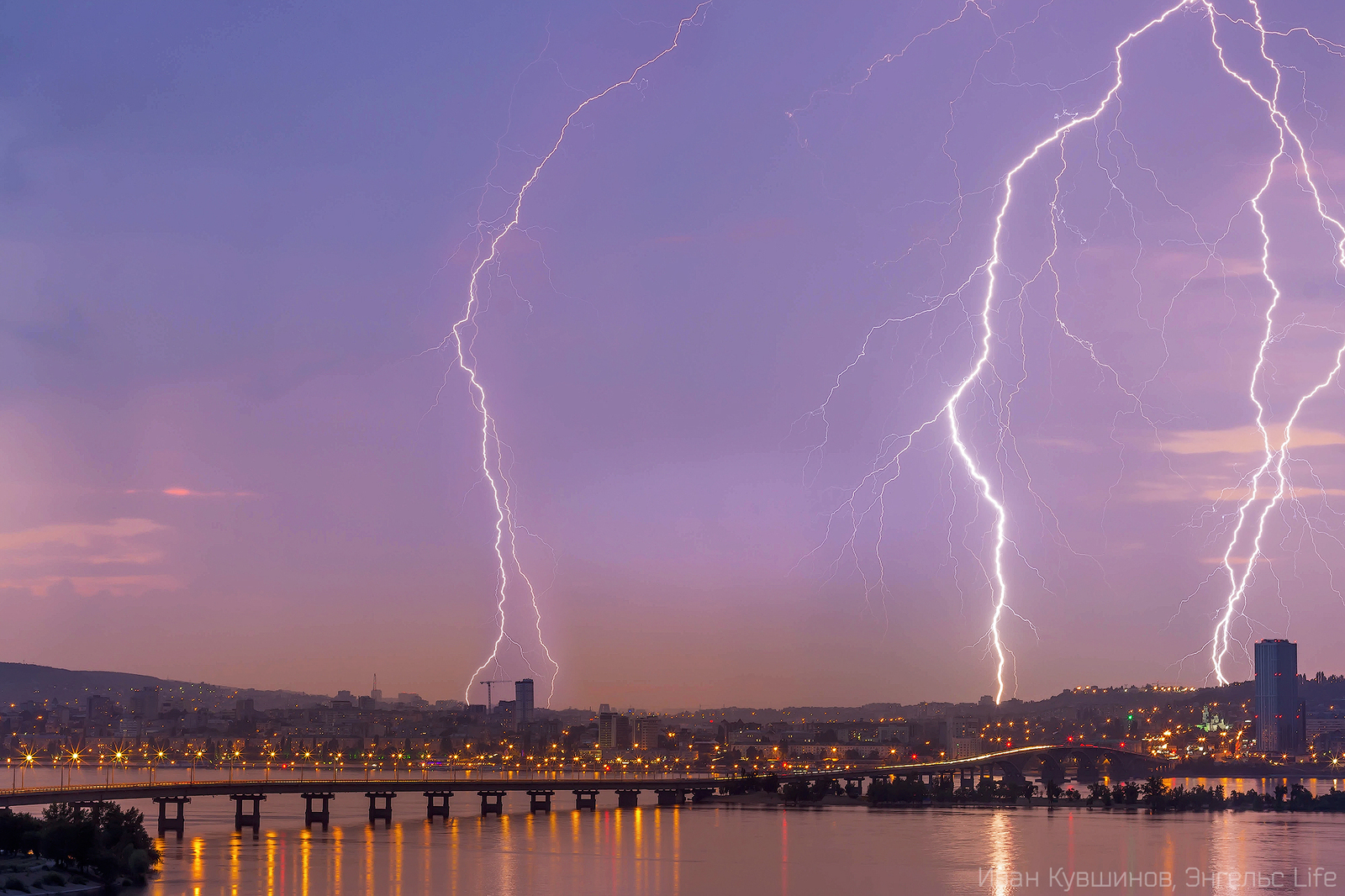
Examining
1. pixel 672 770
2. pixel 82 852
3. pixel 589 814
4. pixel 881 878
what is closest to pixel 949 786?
pixel 589 814

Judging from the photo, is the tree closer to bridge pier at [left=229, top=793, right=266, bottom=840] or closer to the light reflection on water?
the light reflection on water

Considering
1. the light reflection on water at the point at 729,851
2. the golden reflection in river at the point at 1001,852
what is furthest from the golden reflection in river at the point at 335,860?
the golden reflection in river at the point at 1001,852

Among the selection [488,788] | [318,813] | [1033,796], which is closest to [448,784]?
[488,788]

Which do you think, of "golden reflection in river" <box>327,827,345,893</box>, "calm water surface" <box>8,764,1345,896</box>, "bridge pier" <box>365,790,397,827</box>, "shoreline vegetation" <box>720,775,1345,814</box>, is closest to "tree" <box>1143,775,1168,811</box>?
"shoreline vegetation" <box>720,775,1345,814</box>

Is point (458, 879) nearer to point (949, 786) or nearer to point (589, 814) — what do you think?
point (589, 814)

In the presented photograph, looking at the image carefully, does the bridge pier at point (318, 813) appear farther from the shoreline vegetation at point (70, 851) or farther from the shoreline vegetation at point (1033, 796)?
the shoreline vegetation at point (70, 851)

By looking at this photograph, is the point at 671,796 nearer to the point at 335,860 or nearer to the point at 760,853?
the point at 760,853
